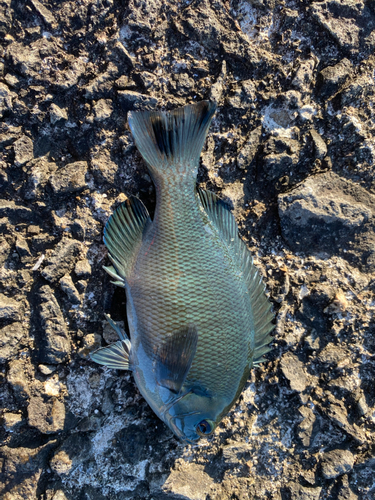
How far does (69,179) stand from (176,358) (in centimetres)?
134

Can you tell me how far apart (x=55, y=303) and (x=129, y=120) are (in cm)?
128

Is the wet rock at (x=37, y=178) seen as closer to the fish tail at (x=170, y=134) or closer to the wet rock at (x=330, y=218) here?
the fish tail at (x=170, y=134)

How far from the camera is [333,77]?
264 centimetres

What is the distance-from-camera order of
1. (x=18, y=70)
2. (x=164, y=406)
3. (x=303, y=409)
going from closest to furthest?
(x=164, y=406) < (x=18, y=70) < (x=303, y=409)

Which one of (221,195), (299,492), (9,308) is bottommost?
(299,492)

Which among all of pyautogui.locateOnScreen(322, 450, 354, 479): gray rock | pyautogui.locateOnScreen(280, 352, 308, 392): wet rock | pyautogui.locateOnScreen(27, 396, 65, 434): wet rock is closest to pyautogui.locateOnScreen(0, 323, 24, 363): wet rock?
pyautogui.locateOnScreen(27, 396, 65, 434): wet rock

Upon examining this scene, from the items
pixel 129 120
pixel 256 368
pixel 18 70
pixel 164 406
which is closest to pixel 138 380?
pixel 164 406

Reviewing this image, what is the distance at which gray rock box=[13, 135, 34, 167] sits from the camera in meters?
2.33

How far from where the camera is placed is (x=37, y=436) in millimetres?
2301

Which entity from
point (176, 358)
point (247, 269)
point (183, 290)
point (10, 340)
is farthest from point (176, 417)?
point (10, 340)

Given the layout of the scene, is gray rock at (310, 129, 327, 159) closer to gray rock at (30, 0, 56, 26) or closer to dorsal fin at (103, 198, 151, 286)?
dorsal fin at (103, 198, 151, 286)

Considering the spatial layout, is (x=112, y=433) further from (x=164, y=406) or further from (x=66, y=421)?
(x=164, y=406)

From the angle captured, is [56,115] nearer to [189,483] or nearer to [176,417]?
[176,417]

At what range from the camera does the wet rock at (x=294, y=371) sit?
2.56m
